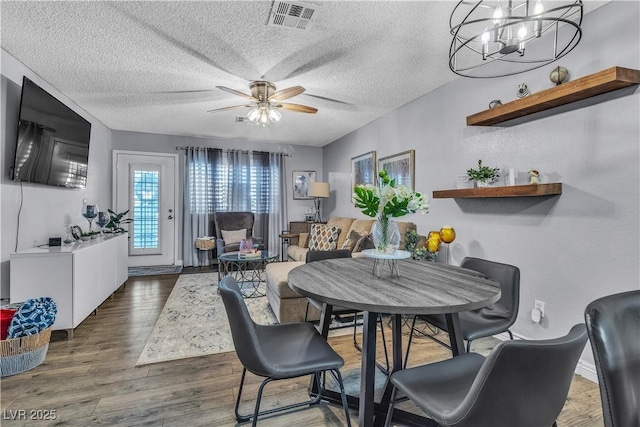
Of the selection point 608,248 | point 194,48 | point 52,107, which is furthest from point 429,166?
point 52,107

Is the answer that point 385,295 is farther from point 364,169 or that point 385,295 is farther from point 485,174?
point 364,169

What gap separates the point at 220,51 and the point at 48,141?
196 centimetres

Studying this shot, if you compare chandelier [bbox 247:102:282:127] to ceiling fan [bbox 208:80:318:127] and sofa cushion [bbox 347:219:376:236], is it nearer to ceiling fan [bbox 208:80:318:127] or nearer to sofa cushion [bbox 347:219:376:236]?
ceiling fan [bbox 208:80:318:127]

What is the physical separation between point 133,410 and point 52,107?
2.93 m

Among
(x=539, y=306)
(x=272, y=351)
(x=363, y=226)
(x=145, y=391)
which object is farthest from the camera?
(x=363, y=226)

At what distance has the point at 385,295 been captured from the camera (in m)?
1.25

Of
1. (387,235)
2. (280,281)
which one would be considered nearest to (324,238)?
(280,281)

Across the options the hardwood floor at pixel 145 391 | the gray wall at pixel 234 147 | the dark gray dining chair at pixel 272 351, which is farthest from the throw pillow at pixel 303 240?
the dark gray dining chair at pixel 272 351

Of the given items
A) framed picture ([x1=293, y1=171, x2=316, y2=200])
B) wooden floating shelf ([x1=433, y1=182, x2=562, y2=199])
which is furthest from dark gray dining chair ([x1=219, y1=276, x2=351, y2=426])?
framed picture ([x1=293, y1=171, x2=316, y2=200])

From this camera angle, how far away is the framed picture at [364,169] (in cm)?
467

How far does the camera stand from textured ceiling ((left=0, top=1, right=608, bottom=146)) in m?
2.09

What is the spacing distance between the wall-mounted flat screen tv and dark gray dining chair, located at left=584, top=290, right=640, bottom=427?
378 centimetres

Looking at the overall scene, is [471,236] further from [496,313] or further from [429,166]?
[496,313]

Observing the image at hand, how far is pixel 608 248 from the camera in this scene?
1.96 meters
